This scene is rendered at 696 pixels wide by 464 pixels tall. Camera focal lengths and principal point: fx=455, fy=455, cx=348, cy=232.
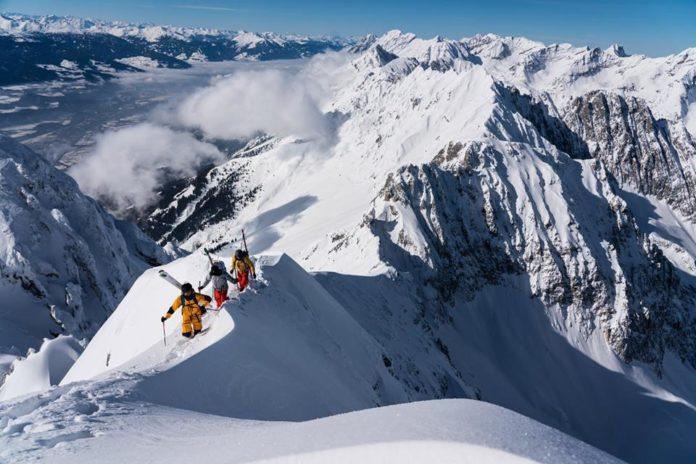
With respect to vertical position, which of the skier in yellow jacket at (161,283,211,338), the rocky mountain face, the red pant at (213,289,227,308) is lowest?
the skier in yellow jacket at (161,283,211,338)

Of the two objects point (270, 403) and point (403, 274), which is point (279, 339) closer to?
point (270, 403)

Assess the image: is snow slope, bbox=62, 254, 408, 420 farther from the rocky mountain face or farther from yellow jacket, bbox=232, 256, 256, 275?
the rocky mountain face

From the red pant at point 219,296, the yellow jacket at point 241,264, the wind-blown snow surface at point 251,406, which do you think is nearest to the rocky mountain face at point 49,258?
the wind-blown snow surface at point 251,406

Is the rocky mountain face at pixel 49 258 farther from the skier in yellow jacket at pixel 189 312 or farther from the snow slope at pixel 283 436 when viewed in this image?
the snow slope at pixel 283 436

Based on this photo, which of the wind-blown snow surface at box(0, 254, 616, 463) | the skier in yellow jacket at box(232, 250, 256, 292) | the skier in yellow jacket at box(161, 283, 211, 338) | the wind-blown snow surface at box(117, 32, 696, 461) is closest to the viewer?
the wind-blown snow surface at box(0, 254, 616, 463)

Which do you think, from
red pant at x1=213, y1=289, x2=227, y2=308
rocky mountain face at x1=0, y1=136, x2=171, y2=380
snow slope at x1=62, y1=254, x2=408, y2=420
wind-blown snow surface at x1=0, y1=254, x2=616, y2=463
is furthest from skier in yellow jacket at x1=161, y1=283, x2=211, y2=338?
rocky mountain face at x1=0, y1=136, x2=171, y2=380
